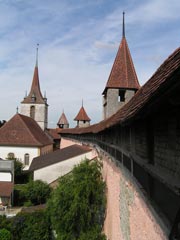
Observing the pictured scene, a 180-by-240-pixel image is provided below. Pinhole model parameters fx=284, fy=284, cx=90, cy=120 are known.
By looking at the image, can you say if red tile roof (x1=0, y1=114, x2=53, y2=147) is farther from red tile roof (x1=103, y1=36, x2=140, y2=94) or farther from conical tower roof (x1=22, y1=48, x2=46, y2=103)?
red tile roof (x1=103, y1=36, x2=140, y2=94)

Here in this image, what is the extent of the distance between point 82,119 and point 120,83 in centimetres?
2857

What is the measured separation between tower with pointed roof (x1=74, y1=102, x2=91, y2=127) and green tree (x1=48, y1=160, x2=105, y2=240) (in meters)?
35.7

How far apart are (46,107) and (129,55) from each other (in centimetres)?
3095

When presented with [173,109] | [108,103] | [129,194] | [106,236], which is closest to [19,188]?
[108,103]

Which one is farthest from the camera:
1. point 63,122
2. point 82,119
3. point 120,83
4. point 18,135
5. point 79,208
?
point 63,122

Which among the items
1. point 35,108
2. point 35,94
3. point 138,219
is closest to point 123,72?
point 138,219

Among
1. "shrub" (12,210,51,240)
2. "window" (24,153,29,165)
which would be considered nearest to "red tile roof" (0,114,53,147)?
"window" (24,153,29,165)

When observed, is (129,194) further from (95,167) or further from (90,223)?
(95,167)

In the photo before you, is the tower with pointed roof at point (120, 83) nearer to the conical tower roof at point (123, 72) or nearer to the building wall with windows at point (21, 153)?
the conical tower roof at point (123, 72)

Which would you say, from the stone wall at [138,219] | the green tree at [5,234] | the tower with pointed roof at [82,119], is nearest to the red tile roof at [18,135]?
the tower with pointed roof at [82,119]

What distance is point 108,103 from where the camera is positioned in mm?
19062

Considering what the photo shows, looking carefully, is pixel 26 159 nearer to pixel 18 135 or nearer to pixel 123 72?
pixel 18 135

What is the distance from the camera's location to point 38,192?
A: 1897cm

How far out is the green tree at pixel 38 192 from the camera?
1894cm
